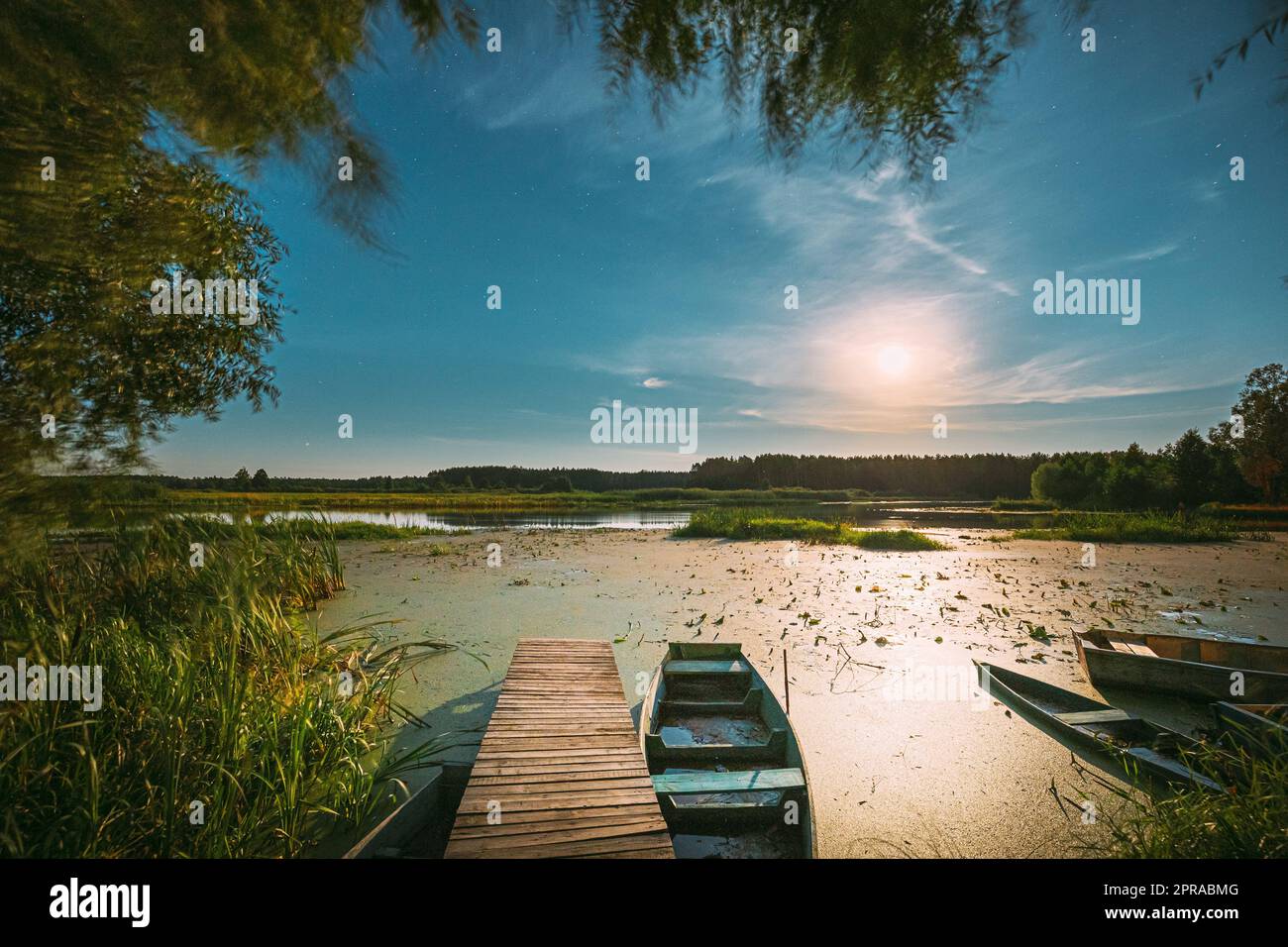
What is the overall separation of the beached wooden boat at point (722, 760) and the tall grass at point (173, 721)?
70.0 inches

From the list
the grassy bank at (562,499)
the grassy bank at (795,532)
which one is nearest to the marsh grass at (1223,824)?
the grassy bank at (795,532)

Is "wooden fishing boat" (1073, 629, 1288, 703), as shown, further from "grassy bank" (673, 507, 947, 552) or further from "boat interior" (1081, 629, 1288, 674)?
"grassy bank" (673, 507, 947, 552)

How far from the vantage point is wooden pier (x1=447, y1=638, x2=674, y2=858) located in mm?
2191

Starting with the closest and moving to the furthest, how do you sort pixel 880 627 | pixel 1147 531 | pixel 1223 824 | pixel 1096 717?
pixel 1223 824, pixel 1096 717, pixel 880 627, pixel 1147 531

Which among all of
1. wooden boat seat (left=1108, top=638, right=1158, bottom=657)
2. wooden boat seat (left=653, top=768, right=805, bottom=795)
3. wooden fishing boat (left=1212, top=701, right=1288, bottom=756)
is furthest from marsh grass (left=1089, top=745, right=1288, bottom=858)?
wooden boat seat (left=1108, top=638, right=1158, bottom=657)

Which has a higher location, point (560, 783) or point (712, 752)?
point (560, 783)

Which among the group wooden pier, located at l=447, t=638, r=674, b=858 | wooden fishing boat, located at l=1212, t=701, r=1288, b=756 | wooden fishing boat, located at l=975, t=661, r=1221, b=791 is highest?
wooden fishing boat, located at l=1212, t=701, r=1288, b=756

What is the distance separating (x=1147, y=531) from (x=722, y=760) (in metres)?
20.0

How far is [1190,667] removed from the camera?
14.6 feet

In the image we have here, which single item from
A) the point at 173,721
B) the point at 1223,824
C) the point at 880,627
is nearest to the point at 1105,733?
the point at 1223,824

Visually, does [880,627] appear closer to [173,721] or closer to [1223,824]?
[1223,824]

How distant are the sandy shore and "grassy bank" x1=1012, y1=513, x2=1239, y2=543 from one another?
1.41 metres
